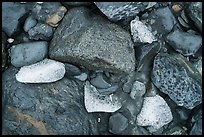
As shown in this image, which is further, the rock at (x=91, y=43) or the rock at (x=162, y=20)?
the rock at (x=162, y=20)

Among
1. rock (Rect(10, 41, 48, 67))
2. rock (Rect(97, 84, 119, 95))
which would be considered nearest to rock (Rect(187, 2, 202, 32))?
rock (Rect(97, 84, 119, 95))

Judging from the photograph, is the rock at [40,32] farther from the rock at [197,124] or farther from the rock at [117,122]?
the rock at [197,124]

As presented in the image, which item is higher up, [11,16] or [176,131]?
[11,16]

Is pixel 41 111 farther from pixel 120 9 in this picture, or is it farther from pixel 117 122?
pixel 120 9

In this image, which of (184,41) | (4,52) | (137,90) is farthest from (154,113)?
(4,52)

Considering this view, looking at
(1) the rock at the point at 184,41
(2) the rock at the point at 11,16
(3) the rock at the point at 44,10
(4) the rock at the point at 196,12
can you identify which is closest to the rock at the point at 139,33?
(1) the rock at the point at 184,41

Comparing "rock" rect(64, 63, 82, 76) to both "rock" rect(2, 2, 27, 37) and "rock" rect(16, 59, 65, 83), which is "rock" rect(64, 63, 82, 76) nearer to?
"rock" rect(16, 59, 65, 83)
